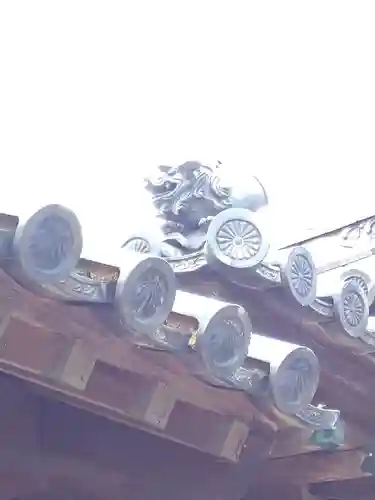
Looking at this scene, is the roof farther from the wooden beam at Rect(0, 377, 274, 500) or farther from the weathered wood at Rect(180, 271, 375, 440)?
the wooden beam at Rect(0, 377, 274, 500)

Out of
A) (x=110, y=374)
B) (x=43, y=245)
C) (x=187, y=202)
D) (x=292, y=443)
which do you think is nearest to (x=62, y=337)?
(x=110, y=374)

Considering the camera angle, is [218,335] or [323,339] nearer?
[218,335]

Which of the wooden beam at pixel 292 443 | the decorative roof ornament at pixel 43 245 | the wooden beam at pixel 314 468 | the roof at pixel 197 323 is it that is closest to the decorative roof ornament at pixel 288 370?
the roof at pixel 197 323

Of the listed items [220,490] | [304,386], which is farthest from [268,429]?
[304,386]

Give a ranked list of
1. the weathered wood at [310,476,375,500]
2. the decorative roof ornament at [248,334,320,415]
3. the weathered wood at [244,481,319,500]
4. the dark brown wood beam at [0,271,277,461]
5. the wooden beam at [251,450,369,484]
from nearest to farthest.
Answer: the dark brown wood beam at [0,271,277,461]
the decorative roof ornament at [248,334,320,415]
the wooden beam at [251,450,369,484]
the weathered wood at [244,481,319,500]
the weathered wood at [310,476,375,500]

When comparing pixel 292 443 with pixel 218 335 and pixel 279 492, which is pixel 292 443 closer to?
pixel 279 492

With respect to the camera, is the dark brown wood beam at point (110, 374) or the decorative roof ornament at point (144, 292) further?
the dark brown wood beam at point (110, 374)

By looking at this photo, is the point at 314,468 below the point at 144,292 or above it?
below

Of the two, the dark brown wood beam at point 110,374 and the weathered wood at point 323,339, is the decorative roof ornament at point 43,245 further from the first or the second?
the weathered wood at point 323,339

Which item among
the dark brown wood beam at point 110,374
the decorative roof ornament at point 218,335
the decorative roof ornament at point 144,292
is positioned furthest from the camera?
the decorative roof ornament at point 218,335

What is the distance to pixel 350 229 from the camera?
432 centimetres

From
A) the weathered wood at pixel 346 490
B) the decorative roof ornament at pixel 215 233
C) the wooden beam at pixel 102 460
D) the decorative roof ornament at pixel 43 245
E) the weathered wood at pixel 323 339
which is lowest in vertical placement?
the wooden beam at pixel 102 460

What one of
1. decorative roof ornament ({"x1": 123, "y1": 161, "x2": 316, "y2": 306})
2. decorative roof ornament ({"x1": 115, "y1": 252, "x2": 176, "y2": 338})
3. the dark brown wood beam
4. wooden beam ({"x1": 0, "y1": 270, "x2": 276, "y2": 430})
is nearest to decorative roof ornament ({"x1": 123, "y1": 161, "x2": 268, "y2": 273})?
decorative roof ornament ({"x1": 123, "y1": 161, "x2": 316, "y2": 306})

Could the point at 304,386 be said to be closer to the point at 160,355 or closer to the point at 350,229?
the point at 160,355
